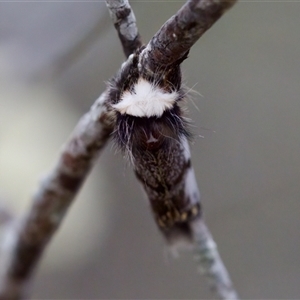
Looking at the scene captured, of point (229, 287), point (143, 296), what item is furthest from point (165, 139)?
point (143, 296)

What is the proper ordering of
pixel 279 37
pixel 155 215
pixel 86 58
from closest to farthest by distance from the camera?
1. pixel 155 215
2. pixel 279 37
3. pixel 86 58

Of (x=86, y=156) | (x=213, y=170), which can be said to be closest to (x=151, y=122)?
(x=86, y=156)

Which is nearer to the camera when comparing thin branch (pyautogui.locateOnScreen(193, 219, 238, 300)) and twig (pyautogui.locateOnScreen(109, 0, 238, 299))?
twig (pyautogui.locateOnScreen(109, 0, 238, 299))

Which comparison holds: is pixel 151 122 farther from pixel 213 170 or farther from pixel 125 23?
pixel 213 170

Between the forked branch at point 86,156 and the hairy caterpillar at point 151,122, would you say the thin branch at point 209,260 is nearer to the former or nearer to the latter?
the forked branch at point 86,156

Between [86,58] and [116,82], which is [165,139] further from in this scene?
[86,58]

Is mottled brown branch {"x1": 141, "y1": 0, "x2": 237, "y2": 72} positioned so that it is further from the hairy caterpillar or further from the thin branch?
the thin branch

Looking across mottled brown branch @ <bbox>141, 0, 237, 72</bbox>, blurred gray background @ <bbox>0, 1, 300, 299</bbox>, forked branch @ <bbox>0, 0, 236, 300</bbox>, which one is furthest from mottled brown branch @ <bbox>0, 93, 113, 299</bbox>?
blurred gray background @ <bbox>0, 1, 300, 299</bbox>
